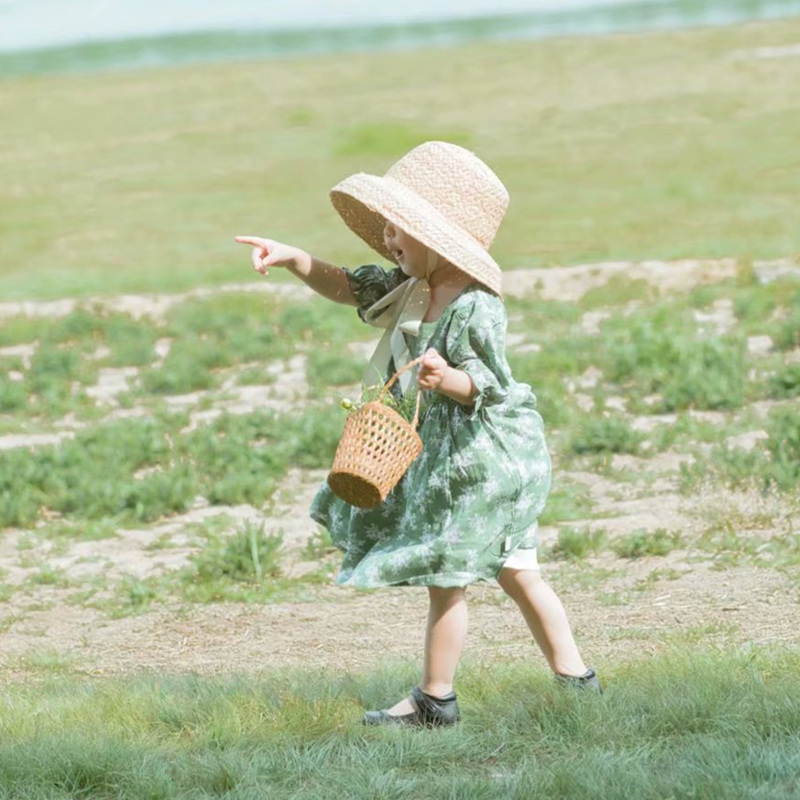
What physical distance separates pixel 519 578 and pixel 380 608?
1.80m

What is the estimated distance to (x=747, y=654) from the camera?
5.05m

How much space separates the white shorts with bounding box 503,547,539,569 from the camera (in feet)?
15.6

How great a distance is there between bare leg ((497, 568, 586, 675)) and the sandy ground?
1.93 feet

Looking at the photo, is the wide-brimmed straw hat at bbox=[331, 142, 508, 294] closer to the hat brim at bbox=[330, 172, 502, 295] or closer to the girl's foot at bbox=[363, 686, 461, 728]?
the hat brim at bbox=[330, 172, 502, 295]

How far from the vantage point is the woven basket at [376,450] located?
14.4 ft

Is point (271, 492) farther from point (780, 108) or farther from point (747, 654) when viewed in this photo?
point (780, 108)

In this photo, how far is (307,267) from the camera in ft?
16.4

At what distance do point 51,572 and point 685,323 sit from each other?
5.16m

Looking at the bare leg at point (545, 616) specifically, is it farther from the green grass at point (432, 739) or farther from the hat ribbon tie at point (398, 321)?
the hat ribbon tie at point (398, 321)

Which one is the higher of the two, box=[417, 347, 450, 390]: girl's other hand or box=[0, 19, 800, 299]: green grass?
box=[417, 347, 450, 390]: girl's other hand

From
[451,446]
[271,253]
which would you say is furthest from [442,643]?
[271,253]

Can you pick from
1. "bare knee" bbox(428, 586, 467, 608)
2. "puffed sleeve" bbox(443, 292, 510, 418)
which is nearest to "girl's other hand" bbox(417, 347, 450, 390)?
"puffed sleeve" bbox(443, 292, 510, 418)

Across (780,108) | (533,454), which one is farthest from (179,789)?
A: (780,108)

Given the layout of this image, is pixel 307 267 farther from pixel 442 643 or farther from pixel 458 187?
pixel 442 643
